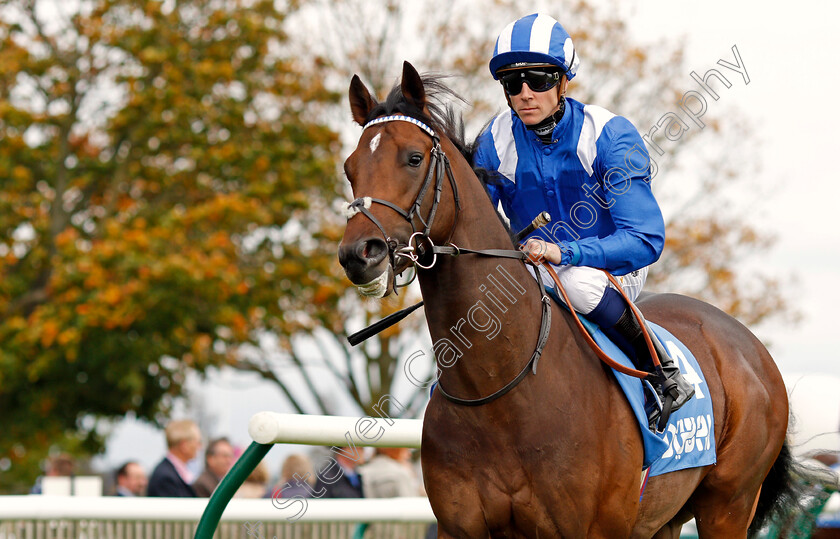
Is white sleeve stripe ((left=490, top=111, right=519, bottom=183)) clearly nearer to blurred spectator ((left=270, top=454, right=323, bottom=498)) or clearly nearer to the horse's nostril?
the horse's nostril

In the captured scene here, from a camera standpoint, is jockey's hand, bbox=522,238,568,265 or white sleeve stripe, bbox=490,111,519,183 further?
white sleeve stripe, bbox=490,111,519,183

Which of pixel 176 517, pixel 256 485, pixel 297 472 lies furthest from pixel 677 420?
pixel 256 485

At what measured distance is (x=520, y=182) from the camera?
3846 mm

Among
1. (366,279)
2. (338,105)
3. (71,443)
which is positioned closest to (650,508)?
(366,279)

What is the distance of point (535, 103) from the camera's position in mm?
3664

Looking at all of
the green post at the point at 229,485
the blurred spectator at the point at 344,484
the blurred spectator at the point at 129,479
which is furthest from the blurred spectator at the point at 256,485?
the green post at the point at 229,485

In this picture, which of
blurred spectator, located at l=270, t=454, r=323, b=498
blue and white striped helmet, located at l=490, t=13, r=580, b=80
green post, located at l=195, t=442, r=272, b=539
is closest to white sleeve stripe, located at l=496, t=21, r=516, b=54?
blue and white striped helmet, located at l=490, t=13, r=580, b=80

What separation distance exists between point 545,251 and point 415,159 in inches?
25.1

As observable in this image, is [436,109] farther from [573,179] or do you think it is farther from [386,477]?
[386,477]

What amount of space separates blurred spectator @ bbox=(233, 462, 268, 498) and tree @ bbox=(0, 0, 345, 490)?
6109mm

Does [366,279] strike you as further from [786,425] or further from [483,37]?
[483,37]

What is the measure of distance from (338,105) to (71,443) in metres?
8.42

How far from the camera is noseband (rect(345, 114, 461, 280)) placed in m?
2.96

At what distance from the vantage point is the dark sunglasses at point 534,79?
3.65 meters
